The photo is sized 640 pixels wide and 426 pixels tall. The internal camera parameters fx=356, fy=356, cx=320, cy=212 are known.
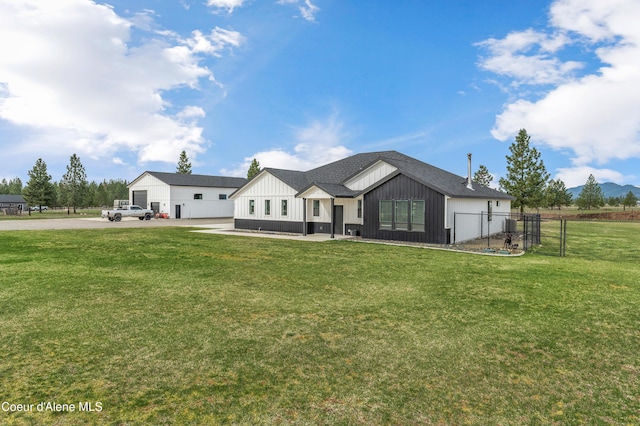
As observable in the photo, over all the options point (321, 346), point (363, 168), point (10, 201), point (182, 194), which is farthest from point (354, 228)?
point (10, 201)

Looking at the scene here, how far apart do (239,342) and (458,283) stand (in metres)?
6.52

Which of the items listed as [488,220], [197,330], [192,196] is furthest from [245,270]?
[192,196]

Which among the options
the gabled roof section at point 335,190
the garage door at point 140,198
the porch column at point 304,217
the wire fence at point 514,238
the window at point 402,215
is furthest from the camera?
the garage door at point 140,198

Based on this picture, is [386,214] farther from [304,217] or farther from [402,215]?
[304,217]

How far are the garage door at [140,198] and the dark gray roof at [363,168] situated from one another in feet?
91.3

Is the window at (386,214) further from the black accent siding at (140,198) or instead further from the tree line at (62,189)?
the tree line at (62,189)

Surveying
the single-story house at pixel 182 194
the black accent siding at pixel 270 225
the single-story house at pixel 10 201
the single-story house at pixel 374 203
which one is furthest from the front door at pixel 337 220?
the single-story house at pixel 10 201

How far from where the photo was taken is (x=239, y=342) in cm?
556

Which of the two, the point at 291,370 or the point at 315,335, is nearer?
the point at 291,370

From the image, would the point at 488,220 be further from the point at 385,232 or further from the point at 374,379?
the point at 374,379

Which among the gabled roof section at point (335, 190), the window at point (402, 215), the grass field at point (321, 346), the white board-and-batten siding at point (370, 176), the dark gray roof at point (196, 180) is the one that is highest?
the dark gray roof at point (196, 180)

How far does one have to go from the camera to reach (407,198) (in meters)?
19.3

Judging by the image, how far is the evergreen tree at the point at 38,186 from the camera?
55719 mm

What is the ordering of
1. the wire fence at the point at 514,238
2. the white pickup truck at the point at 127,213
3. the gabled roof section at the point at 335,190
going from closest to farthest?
the wire fence at the point at 514,238, the gabled roof section at the point at 335,190, the white pickup truck at the point at 127,213
